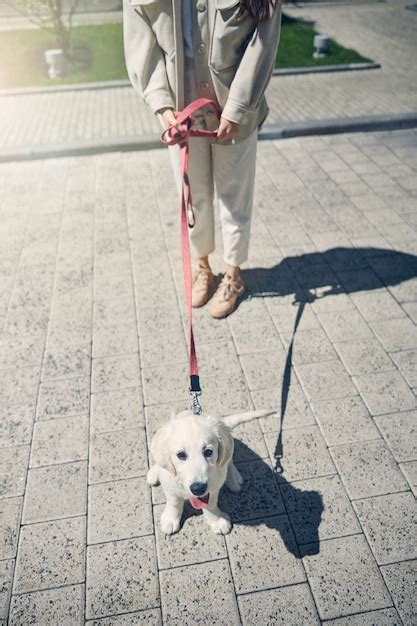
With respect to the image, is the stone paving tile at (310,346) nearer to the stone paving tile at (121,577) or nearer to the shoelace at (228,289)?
the shoelace at (228,289)

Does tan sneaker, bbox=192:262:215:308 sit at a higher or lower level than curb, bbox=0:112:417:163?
lower

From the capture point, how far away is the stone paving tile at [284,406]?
3.24 metres

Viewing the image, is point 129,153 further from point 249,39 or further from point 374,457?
point 374,457

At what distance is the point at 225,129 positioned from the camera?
3174 millimetres

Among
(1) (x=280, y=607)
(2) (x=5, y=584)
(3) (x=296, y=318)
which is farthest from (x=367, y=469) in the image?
(2) (x=5, y=584)

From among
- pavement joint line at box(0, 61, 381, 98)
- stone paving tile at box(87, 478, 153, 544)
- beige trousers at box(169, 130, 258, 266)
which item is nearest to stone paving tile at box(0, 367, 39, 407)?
stone paving tile at box(87, 478, 153, 544)

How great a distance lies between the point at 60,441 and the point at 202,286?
180cm

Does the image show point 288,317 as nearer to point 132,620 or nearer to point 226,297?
point 226,297

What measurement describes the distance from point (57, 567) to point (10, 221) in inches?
162

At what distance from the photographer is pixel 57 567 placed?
2570 mm

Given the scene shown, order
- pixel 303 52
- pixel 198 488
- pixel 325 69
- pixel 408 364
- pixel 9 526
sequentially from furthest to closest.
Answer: pixel 303 52 → pixel 325 69 → pixel 408 364 → pixel 9 526 → pixel 198 488

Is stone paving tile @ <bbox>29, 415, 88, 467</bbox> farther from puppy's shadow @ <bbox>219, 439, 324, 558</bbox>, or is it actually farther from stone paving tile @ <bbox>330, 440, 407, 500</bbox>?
stone paving tile @ <bbox>330, 440, 407, 500</bbox>

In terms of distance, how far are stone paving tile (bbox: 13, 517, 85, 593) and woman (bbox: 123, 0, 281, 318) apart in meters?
2.53

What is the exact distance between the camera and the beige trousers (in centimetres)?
353
